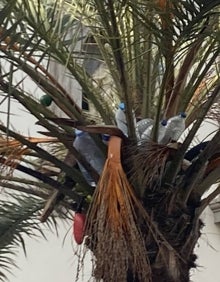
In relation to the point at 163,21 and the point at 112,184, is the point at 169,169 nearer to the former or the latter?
the point at 112,184

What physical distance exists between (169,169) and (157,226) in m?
0.32

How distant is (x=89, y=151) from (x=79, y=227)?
1.39 ft

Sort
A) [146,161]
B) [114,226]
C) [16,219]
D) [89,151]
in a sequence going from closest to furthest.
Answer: [114,226] → [146,161] → [89,151] → [16,219]

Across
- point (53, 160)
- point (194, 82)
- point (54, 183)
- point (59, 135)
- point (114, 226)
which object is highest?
point (194, 82)

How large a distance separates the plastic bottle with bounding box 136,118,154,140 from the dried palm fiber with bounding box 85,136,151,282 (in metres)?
0.37

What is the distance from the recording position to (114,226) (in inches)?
154

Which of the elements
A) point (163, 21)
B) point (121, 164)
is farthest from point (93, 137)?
point (163, 21)

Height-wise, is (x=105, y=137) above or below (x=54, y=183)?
above

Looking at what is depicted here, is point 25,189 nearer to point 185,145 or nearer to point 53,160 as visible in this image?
point 53,160

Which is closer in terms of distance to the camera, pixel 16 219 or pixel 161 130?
pixel 161 130

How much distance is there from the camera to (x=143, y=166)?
428cm

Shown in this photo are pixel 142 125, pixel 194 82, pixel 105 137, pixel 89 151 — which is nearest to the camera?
pixel 105 137

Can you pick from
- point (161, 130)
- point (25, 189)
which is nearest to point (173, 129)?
point (161, 130)

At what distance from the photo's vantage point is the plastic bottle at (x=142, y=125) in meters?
4.53
